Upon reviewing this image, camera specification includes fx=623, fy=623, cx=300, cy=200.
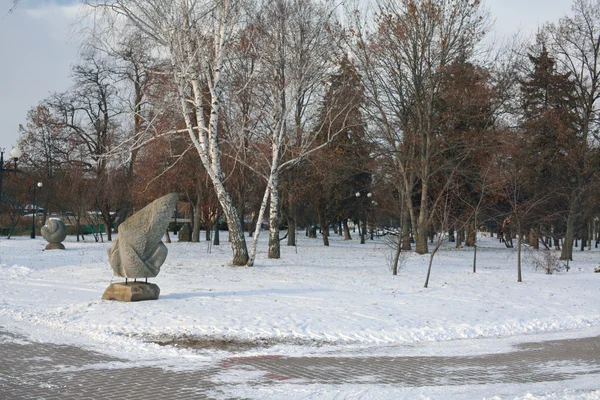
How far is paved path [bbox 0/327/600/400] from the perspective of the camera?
7410 millimetres

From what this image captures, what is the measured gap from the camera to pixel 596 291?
18547 mm

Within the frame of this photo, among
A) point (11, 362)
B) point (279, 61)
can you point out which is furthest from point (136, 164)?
point (11, 362)

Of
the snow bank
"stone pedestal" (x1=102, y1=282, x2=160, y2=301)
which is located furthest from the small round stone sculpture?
"stone pedestal" (x1=102, y1=282, x2=160, y2=301)

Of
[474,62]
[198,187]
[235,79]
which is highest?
[474,62]

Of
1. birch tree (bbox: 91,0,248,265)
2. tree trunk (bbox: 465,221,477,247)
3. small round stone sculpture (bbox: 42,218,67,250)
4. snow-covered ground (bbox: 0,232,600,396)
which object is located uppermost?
birch tree (bbox: 91,0,248,265)

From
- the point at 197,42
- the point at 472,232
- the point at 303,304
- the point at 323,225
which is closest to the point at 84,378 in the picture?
the point at 303,304

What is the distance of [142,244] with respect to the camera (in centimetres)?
1400

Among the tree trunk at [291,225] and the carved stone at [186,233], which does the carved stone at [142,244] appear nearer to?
the tree trunk at [291,225]

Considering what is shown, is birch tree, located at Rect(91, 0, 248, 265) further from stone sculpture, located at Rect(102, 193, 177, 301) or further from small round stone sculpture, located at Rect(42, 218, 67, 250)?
small round stone sculpture, located at Rect(42, 218, 67, 250)

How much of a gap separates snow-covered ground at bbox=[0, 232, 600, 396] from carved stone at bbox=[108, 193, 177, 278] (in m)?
0.79

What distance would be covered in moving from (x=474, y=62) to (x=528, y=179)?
25.9 ft

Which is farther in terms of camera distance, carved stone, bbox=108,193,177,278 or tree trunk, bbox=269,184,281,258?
tree trunk, bbox=269,184,281,258

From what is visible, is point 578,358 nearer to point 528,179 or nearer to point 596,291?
point 596,291

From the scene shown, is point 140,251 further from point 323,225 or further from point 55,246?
point 323,225
